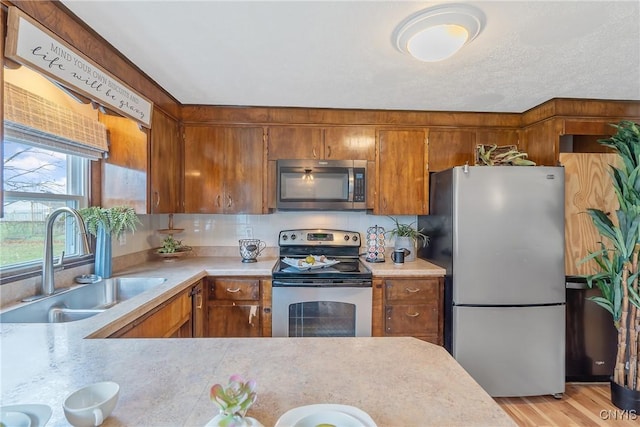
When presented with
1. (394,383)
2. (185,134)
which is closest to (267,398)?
(394,383)

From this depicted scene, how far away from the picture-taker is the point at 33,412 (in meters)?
0.63

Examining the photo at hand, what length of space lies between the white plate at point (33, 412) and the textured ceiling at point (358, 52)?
4.94 ft

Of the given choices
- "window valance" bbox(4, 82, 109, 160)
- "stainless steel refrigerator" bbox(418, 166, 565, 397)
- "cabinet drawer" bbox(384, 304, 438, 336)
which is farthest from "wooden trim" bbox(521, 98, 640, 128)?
"window valance" bbox(4, 82, 109, 160)

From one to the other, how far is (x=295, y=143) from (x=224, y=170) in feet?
2.29

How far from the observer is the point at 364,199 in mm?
2607

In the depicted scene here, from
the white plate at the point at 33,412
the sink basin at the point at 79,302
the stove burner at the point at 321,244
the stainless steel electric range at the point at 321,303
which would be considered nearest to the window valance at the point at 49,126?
the sink basin at the point at 79,302

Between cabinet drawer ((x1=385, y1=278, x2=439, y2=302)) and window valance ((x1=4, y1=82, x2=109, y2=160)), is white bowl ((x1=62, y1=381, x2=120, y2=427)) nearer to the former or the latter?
window valance ((x1=4, y1=82, x2=109, y2=160))

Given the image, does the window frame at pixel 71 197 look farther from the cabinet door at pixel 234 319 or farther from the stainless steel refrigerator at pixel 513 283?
the stainless steel refrigerator at pixel 513 283

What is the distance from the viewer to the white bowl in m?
0.61

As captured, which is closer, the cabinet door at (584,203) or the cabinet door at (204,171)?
the cabinet door at (584,203)

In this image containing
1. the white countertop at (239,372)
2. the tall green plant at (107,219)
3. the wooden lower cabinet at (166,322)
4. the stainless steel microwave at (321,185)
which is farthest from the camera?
the stainless steel microwave at (321,185)

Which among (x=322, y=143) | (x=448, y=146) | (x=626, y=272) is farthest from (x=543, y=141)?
(x=322, y=143)

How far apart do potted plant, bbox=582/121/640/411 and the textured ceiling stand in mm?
549

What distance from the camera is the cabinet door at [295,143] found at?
2.60 metres
